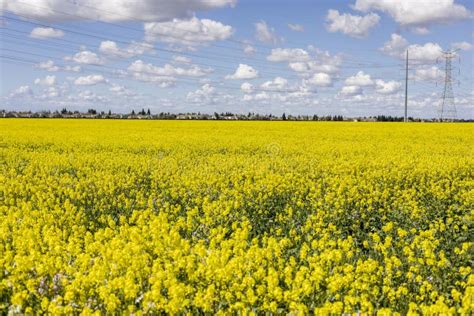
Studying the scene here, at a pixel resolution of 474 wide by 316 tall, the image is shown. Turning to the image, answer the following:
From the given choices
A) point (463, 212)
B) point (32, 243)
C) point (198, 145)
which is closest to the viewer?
point (32, 243)

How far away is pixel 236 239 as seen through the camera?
6.89 meters

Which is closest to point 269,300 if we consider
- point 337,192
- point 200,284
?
point 200,284

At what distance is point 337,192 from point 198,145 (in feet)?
46.8

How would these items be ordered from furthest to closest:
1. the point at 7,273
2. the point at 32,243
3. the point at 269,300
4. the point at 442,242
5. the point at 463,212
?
the point at 463,212 → the point at 442,242 → the point at 32,243 → the point at 7,273 → the point at 269,300

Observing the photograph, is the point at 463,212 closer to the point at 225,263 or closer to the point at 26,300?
the point at 225,263

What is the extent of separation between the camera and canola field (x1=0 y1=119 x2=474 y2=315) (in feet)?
16.0

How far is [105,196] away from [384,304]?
7.86m

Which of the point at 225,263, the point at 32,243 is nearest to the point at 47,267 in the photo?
the point at 32,243

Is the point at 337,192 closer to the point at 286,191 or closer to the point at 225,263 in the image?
the point at 286,191

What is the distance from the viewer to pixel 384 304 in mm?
5246

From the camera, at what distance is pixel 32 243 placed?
20.5 ft

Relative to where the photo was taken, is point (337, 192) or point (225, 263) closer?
point (225, 263)

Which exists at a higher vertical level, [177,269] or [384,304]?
[177,269]

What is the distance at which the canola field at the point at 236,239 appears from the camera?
4.88 m
